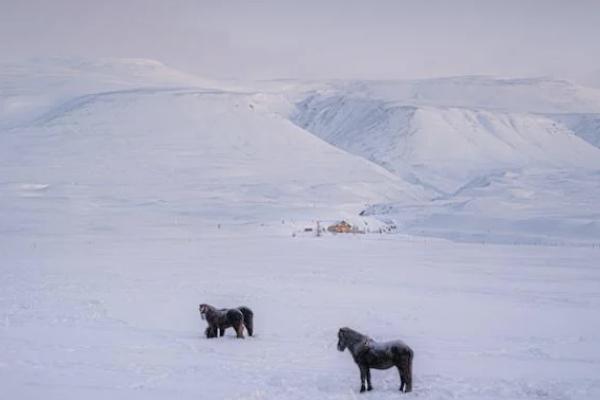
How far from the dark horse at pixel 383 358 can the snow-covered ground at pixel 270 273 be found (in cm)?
28

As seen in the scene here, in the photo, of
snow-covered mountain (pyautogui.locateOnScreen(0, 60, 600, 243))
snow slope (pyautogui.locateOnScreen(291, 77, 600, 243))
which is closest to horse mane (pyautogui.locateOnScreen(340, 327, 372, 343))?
snow slope (pyautogui.locateOnScreen(291, 77, 600, 243))

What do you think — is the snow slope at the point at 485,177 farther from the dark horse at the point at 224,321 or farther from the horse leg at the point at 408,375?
the horse leg at the point at 408,375

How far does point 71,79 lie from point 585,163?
402 ft

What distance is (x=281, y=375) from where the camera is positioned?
12328mm

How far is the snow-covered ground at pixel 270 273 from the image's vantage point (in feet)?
41.2

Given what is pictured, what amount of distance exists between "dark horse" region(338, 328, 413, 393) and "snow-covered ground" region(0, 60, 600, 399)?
279 mm

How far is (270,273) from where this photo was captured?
97.7 ft

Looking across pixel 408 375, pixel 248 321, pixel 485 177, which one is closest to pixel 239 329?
pixel 248 321

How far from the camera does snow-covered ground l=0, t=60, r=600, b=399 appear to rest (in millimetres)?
12570

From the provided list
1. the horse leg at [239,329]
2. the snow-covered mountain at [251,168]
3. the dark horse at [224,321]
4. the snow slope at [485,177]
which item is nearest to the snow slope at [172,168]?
the snow-covered mountain at [251,168]

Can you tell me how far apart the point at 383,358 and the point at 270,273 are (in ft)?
60.9

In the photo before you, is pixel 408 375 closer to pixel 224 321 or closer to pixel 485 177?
pixel 224 321

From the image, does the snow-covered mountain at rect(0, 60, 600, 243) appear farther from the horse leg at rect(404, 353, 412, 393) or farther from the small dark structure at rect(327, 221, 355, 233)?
the horse leg at rect(404, 353, 412, 393)

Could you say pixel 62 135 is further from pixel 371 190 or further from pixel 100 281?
pixel 100 281
